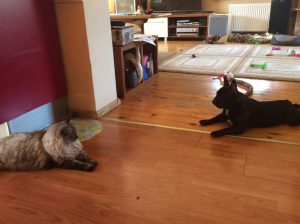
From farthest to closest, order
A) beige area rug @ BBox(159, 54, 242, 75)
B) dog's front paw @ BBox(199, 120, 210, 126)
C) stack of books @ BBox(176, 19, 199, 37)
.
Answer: stack of books @ BBox(176, 19, 199, 37) → beige area rug @ BBox(159, 54, 242, 75) → dog's front paw @ BBox(199, 120, 210, 126)

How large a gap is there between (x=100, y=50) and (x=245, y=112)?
1.22 metres

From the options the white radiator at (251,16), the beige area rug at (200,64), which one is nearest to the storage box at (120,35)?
the beige area rug at (200,64)

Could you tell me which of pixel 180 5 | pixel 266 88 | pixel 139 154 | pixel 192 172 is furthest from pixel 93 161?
pixel 180 5

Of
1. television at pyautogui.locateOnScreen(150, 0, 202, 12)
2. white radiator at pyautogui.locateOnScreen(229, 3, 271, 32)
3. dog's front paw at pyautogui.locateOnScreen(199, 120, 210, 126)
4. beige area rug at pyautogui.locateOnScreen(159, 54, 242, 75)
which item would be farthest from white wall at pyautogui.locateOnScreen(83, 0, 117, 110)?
white radiator at pyautogui.locateOnScreen(229, 3, 271, 32)

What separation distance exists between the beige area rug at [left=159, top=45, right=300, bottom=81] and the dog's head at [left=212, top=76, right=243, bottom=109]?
1.45 meters

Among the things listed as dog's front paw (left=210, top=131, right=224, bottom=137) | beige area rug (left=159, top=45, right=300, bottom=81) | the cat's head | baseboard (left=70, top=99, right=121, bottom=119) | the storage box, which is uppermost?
the storage box

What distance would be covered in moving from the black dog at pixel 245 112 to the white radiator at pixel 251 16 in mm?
4736

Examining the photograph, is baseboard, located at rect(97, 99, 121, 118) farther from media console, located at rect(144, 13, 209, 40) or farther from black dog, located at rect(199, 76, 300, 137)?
media console, located at rect(144, 13, 209, 40)

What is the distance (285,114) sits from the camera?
82.5 inches

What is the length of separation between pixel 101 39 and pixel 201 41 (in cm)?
436

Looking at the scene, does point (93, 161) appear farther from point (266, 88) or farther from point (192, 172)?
point (266, 88)

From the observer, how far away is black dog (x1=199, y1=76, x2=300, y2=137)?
1.94m

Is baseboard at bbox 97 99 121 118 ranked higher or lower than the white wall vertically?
lower

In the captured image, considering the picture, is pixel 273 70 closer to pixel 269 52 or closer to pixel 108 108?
pixel 269 52
